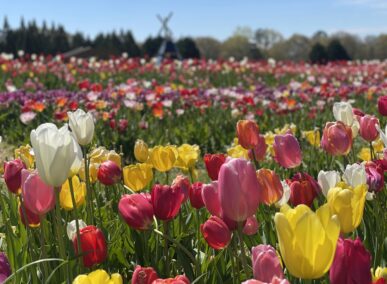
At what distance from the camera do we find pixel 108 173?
238 centimetres

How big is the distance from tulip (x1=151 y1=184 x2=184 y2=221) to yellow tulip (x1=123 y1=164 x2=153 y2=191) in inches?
25.7

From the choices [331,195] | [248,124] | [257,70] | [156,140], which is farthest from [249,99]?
[257,70]

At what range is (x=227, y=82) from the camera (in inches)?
579

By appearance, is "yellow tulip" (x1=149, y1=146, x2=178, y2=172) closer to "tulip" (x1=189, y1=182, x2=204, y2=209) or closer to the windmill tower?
"tulip" (x1=189, y1=182, x2=204, y2=209)

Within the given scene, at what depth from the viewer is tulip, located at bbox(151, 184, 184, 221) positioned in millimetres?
1721

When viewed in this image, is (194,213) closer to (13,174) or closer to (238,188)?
(13,174)

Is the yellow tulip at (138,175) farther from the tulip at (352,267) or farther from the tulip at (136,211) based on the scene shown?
the tulip at (352,267)

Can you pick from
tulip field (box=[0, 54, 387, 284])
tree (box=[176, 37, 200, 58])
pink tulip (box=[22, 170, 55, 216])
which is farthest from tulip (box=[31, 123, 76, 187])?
tree (box=[176, 37, 200, 58])

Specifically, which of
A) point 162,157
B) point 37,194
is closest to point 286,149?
point 162,157

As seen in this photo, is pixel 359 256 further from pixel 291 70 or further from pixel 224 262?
pixel 291 70

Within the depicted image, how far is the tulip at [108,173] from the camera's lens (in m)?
2.37

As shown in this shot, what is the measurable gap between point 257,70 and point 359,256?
16.6 metres

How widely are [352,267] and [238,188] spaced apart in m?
0.30

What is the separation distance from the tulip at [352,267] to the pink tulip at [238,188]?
246mm
